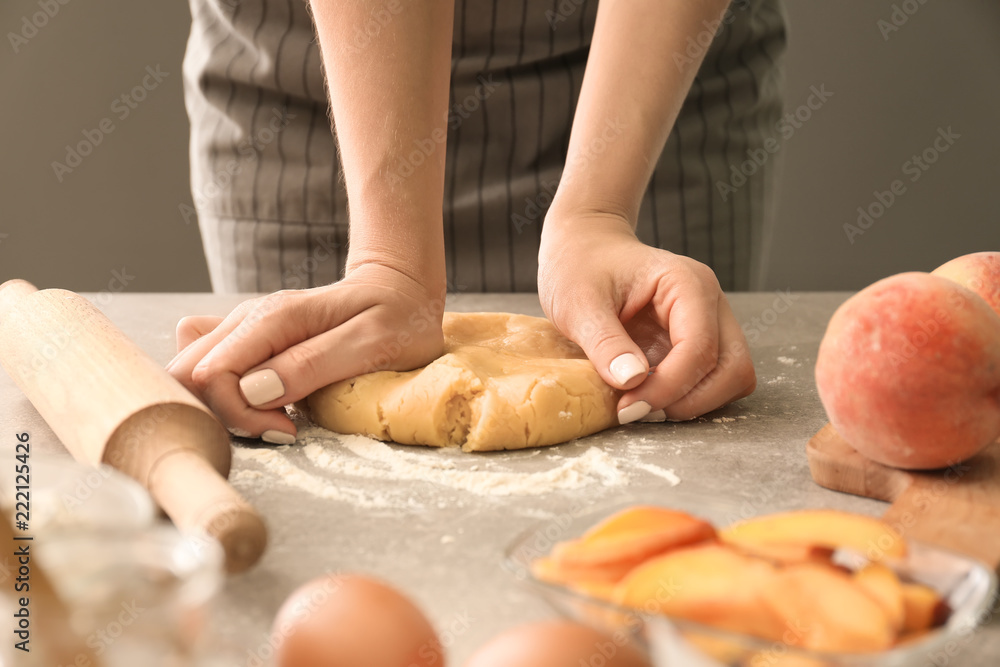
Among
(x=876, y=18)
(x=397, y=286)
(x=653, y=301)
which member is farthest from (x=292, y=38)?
(x=876, y=18)

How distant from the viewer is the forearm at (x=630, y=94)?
1.70 m

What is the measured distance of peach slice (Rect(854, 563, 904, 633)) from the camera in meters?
0.61

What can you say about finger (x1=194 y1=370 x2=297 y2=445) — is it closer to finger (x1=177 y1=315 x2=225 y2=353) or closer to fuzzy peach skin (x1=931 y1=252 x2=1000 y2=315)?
finger (x1=177 y1=315 x2=225 y2=353)

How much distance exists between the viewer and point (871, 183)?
205 inches

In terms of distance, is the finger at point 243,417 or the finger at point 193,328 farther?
the finger at point 193,328

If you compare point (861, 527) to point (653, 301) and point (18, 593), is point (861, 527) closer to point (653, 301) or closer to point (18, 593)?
point (18, 593)

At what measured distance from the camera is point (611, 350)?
1.42 meters

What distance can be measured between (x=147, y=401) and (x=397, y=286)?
53cm

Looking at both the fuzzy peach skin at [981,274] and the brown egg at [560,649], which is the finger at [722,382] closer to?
the fuzzy peach skin at [981,274]

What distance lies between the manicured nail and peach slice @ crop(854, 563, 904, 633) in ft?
2.56

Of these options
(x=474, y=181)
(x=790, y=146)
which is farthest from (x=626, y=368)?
(x=790, y=146)

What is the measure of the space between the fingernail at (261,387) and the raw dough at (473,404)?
99mm

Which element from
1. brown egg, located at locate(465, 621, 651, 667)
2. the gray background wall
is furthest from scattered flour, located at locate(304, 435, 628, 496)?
the gray background wall

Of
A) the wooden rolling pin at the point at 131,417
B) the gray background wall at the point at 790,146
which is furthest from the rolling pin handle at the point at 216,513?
the gray background wall at the point at 790,146
